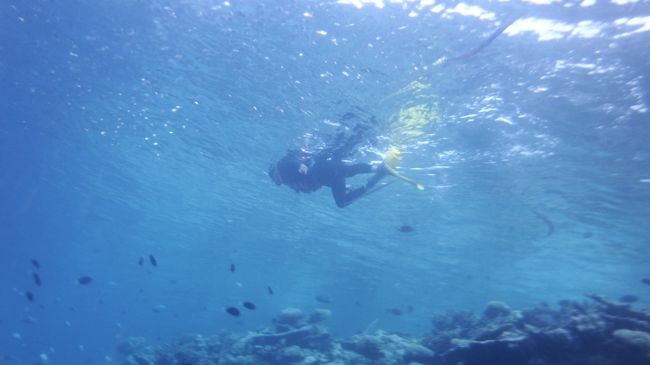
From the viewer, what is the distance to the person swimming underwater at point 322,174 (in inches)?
456

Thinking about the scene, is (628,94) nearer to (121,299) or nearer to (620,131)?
(620,131)

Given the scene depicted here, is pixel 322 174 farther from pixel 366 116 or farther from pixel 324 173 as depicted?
pixel 366 116

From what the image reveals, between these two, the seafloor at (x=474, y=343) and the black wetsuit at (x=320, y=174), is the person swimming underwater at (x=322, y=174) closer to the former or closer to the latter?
the black wetsuit at (x=320, y=174)

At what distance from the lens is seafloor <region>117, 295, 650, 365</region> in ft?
28.2

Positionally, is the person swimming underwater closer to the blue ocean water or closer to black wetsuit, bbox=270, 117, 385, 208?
black wetsuit, bbox=270, 117, 385, 208

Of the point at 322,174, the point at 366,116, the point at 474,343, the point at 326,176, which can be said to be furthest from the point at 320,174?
the point at 474,343

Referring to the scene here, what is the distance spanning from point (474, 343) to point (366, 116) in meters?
8.70

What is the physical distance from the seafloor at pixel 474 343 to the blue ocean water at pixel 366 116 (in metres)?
4.77

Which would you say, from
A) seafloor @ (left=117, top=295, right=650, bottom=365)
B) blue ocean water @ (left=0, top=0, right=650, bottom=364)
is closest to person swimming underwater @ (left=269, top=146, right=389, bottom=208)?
blue ocean water @ (left=0, top=0, right=650, bottom=364)

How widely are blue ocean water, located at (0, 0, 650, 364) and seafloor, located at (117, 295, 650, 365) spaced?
188 inches

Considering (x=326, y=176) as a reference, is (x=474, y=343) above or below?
below

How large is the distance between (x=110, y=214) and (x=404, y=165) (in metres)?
40.4

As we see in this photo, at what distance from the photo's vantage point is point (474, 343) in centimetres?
928

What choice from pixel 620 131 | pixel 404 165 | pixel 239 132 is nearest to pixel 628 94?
pixel 620 131
